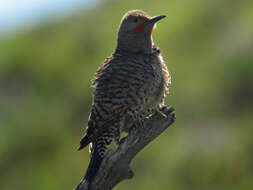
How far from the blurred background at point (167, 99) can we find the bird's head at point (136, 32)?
13.1 ft

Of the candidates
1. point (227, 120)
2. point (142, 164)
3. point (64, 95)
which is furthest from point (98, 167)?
point (64, 95)

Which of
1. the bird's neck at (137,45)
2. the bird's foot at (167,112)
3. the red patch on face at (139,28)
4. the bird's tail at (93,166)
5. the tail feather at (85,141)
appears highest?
the red patch on face at (139,28)

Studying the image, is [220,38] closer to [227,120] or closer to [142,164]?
[227,120]

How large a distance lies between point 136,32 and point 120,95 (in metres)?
1.30

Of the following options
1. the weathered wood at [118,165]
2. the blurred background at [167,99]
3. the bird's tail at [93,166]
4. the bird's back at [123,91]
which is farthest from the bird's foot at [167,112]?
the blurred background at [167,99]

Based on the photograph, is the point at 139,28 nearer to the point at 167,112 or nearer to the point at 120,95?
the point at 120,95

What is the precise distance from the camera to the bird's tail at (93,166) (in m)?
6.51

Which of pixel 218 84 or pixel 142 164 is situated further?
pixel 218 84

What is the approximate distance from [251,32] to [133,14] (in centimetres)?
657

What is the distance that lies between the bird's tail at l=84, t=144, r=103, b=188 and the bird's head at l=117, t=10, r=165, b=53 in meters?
1.62

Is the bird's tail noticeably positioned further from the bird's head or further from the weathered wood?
the bird's head

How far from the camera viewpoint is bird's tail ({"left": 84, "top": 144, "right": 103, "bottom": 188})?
21.4 ft

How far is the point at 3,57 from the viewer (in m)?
16.8

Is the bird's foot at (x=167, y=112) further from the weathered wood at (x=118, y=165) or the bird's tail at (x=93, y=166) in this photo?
the bird's tail at (x=93, y=166)
